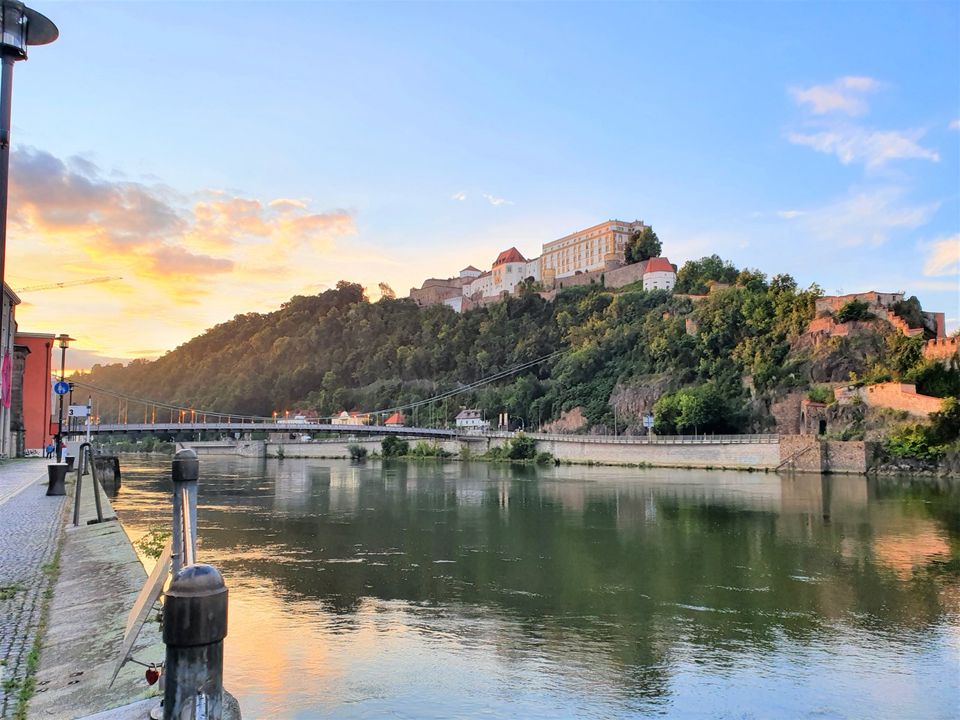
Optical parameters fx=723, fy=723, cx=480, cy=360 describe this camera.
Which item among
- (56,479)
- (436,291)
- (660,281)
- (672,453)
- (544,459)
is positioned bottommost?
(544,459)

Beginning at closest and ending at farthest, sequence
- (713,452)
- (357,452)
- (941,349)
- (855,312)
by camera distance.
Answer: (941,349)
(713,452)
(855,312)
(357,452)

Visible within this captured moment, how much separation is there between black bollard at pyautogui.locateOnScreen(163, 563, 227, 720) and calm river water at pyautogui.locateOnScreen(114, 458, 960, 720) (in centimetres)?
303

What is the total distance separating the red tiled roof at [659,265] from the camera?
221ft

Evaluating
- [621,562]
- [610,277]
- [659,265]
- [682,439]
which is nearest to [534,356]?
[610,277]

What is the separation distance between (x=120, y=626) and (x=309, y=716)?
5.00 ft

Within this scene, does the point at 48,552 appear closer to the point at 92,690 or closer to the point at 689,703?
the point at 92,690

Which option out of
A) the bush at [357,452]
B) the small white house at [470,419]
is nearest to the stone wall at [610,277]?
the small white house at [470,419]

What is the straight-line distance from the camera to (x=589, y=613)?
27.3 ft

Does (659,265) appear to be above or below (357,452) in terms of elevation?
above

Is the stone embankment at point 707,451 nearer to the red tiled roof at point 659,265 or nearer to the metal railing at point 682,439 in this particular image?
the metal railing at point 682,439

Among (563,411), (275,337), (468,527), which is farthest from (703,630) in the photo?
(275,337)

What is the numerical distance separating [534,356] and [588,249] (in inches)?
697

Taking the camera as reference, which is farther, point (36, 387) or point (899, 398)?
point (899, 398)

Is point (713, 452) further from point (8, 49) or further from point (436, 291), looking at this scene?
point (436, 291)
